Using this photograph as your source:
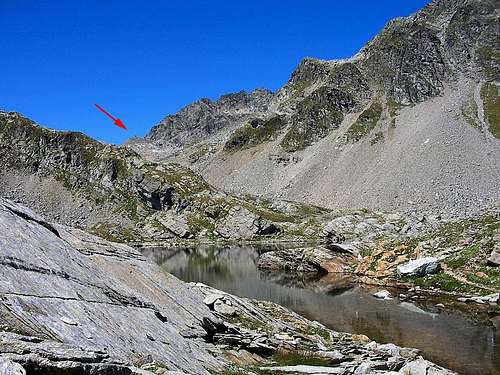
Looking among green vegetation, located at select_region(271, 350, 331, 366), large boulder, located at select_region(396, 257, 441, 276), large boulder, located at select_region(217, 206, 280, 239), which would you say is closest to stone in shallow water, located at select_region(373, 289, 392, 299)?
large boulder, located at select_region(396, 257, 441, 276)

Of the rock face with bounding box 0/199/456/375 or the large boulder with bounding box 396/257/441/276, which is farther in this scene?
the large boulder with bounding box 396/257/441/276

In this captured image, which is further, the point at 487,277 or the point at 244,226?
the point at 244,226

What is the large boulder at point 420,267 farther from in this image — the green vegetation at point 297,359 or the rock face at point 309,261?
the green vegetation at point 297,359

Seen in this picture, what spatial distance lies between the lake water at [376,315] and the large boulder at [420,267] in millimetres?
5656

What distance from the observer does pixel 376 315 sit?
2047 inches

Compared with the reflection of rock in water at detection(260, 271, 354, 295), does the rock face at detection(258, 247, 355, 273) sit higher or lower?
higher

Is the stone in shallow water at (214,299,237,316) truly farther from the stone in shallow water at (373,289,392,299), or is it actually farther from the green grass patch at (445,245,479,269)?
the green grass patch at (445,245,479,269)

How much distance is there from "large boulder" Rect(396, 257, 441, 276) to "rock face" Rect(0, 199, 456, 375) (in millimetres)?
28500

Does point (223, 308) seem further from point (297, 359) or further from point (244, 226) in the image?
point (244, 226)

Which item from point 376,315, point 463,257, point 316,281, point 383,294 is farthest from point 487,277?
point 316,281

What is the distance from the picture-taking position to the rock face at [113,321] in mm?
15234

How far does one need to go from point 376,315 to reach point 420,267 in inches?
660

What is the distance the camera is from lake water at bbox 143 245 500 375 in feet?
121

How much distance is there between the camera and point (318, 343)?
35844 millimetres
